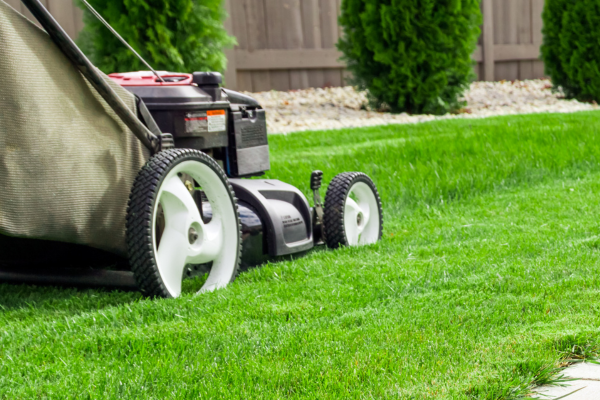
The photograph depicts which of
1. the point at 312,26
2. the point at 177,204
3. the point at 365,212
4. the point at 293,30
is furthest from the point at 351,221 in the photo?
the point at 312,26

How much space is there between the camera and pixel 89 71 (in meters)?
2.40

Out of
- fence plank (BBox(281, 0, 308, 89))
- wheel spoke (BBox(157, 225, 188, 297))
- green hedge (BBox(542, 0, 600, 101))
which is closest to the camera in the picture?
wheel spoke (BBox(157, 225, 188, 297))

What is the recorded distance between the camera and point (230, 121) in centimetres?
315

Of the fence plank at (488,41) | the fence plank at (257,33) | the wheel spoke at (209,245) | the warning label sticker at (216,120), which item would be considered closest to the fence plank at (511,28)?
the fence plank at (488,41)

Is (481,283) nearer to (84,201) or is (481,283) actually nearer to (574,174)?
(84,201)

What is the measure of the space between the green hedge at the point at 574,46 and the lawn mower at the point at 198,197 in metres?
8.12

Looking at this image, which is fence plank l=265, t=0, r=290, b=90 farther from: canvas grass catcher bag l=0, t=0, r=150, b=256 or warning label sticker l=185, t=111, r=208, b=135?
canvas grass catcher bag l=0, t=0, r=150, b=256

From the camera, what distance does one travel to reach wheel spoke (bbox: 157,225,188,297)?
2523mm

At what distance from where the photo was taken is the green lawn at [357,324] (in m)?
1.77

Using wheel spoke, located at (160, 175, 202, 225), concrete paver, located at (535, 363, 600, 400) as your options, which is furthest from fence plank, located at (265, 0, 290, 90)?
concrete paver, located at (535, 363, 600, 400)

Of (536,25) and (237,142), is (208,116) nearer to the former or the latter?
(237,142)

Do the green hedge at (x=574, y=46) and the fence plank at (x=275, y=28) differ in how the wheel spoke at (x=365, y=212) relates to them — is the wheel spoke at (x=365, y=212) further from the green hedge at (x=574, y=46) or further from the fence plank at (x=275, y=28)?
the green hedge at (x=574, y=46)

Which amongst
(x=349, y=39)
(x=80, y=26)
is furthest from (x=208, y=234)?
(x=349, y=39)

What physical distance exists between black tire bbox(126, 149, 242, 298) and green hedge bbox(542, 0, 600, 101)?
936cm
